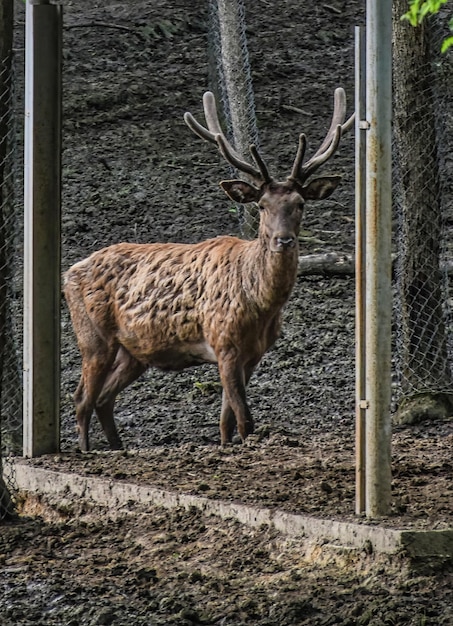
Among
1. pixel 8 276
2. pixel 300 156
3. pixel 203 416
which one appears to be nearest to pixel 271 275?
pixel 300 156

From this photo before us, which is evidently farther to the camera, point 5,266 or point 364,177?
point 5,266

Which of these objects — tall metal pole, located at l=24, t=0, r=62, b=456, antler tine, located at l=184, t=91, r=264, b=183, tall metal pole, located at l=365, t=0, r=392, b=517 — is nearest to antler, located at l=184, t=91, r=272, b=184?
antler tine, located at l=184, t=91, r=264, b=183

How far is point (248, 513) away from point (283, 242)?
9.44 feet

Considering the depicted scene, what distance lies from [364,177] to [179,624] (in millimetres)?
2156

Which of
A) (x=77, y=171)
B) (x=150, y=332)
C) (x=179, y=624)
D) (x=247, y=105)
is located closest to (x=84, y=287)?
(x=150, y=332)

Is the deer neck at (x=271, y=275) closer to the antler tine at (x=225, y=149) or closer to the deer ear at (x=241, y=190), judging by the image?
the deer ear at (x=241, y=190)

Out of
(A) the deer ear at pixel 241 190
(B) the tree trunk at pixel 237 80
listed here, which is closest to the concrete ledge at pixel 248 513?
(A) the deer ear at pixel 241 190

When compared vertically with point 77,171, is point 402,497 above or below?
below

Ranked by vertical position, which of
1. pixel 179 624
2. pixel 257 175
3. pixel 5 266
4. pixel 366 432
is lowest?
pixel 179 624

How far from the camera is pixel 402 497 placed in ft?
19.8

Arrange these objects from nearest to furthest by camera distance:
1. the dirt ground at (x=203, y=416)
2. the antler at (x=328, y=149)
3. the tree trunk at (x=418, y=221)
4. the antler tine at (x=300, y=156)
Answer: the dirt ground at (x=203, y=416) < the antler tine at (x=300, y=156) < the antler at (x=328, y=149) < the tree trunk at (x=418, y=221)

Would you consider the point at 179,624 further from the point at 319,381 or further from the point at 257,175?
the point at 319,381

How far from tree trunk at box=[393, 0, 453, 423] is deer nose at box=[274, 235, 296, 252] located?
51.1 inches

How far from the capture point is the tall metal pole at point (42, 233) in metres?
7.83
